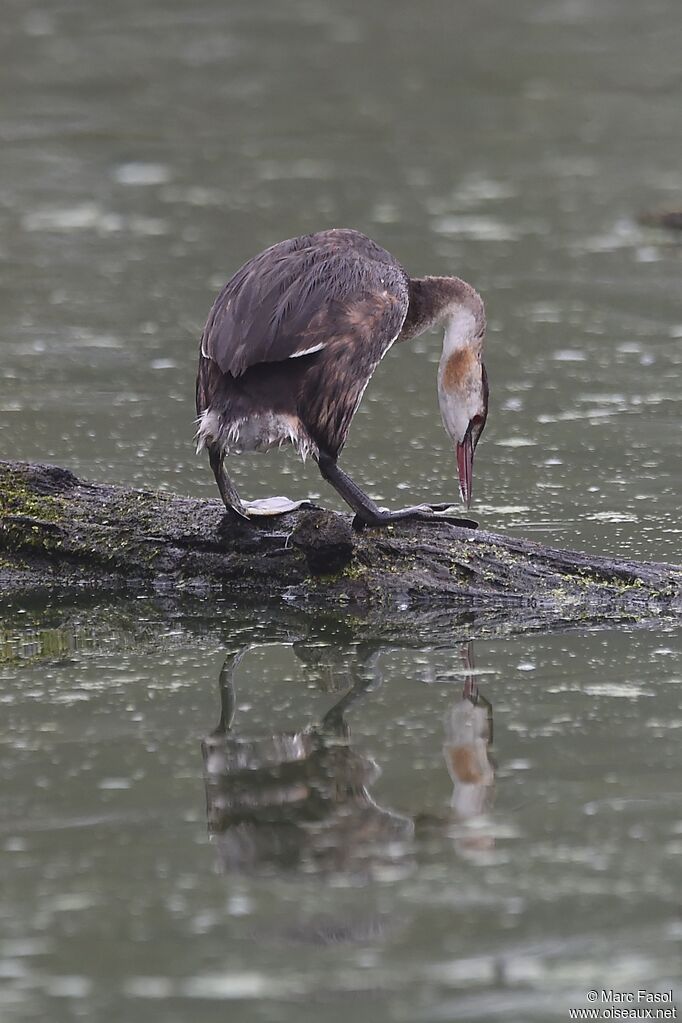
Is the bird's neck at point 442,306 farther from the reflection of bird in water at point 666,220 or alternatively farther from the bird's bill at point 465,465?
the reflection of bird in water at point 666,220

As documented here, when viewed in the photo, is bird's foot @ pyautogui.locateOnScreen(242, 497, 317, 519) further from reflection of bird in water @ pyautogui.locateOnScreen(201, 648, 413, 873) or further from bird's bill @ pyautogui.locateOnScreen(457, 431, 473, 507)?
reflection of bird in water @ pyautogui.locateOnScreen(201, 648, 413, 873)

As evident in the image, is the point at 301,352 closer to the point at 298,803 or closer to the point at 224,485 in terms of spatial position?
the point at 224,485

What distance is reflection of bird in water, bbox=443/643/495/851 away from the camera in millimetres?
4227

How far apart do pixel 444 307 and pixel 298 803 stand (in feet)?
8.14

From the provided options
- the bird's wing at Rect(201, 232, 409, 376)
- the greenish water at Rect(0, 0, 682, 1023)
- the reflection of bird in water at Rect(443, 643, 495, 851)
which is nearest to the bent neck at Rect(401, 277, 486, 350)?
the bird's wing at Rect(201, 232, 409, 376)

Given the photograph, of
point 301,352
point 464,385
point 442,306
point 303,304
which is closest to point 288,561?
point 301,352

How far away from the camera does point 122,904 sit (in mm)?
3809

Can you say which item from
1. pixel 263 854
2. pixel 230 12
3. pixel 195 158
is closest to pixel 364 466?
pixel 263 854

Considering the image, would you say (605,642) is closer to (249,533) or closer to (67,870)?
(249,533)

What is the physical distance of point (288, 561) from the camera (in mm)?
5617

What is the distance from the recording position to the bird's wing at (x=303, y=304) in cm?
546

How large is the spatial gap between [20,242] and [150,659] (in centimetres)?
600

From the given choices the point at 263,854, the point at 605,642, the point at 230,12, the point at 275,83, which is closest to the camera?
the point at 263,854

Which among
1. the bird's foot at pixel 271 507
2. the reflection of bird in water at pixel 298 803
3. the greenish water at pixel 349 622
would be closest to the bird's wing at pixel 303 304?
the bird's foot at pixel 271 507
